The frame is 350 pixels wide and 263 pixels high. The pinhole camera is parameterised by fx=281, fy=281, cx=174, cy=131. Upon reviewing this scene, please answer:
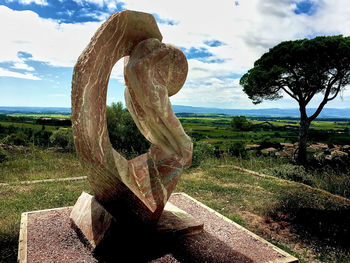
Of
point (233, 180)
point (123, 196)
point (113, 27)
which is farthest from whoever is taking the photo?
point (233, 180)

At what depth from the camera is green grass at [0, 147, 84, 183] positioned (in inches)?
351

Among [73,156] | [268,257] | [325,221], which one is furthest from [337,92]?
[73,156]

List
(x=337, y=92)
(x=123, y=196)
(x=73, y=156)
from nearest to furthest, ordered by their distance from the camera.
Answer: (x=123, y=196) → (x=73, y=156) → (x=337, y=92)

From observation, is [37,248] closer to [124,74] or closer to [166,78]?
[124,74]

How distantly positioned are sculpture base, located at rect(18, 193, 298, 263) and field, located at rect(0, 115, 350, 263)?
1.46 feet

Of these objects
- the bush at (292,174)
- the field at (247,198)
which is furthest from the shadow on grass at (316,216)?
the bush at (292,174)

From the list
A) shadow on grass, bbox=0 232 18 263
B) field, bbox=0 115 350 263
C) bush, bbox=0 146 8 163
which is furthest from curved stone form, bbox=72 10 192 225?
bush, bbox=0 146 8 163

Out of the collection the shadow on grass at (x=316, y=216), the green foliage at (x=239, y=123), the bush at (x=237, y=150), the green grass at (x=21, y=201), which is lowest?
the shadow on grass at (x=316, y=216)

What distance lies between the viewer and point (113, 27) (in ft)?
12.8

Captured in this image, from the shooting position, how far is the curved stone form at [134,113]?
383 cm

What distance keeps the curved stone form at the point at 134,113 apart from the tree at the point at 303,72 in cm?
995

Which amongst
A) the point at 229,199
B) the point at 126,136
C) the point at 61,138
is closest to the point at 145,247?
the point at 229,199

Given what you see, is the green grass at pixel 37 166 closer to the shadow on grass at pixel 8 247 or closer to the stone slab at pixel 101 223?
the shadow on grass at pixel 8 247

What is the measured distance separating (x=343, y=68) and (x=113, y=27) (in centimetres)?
1196
